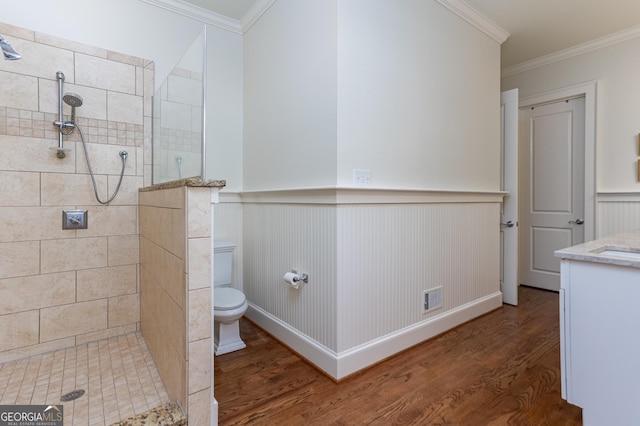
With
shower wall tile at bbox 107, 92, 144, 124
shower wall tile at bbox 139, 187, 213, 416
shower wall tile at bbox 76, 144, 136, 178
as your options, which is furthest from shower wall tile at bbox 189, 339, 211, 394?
shower wall tile at bbox 107, 92, 144, 124

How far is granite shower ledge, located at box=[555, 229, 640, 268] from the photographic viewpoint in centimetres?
128

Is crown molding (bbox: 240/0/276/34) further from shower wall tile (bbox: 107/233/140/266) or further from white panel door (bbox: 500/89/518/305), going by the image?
white panel door (bbox: 500/89/518/305)

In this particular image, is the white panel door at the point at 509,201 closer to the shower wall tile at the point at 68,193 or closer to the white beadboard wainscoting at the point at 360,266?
the white beadboard wainscoting at the point at 360,266

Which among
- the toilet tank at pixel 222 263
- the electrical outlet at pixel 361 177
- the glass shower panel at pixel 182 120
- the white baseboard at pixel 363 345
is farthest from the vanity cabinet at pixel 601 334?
the toilet tank at pixel 222 263

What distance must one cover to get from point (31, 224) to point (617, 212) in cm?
476

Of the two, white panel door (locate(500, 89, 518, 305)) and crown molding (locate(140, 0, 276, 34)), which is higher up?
crown molding (locate(140, 0, 276, 34))

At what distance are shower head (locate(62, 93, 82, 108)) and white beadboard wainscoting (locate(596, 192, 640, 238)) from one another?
4.44 metres

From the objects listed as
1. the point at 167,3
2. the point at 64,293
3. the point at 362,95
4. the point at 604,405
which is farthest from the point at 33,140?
the point at 604,405

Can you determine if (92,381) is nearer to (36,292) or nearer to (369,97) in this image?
(36,292)

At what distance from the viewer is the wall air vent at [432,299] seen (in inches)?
91.4

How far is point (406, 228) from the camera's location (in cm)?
220

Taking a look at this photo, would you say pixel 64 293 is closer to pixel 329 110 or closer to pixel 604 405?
pixel 329 110

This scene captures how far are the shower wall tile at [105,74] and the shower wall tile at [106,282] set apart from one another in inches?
49.6

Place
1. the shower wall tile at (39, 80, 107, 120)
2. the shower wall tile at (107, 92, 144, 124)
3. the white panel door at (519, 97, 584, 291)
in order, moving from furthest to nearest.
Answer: the white panel door at (519, 97, 584, 291) < the shower wall tile at (107, 92, 144, 124) < the shower wall tile at (39, 80, 107, 120)
